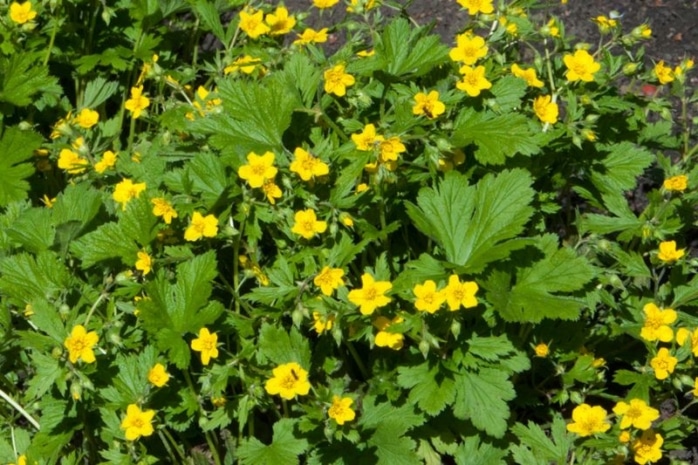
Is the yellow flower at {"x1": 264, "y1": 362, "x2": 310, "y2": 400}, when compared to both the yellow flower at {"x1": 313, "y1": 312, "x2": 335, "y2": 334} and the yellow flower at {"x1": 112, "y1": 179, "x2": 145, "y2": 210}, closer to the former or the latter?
the yellow flower at {"x1": 313, "y1": 312, "x2": 335, "y2": 334}

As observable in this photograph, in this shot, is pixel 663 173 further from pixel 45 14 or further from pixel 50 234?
pixel 45 14

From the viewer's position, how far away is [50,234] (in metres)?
3.16

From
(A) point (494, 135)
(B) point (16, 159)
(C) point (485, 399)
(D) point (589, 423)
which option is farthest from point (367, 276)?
(B) point (16, 159)

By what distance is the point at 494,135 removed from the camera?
292 centimetres

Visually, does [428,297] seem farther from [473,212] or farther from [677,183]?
[677,183]

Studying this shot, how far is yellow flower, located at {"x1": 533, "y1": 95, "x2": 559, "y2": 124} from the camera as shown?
3.04 m

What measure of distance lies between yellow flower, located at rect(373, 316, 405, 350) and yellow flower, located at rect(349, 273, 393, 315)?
83 millimetres

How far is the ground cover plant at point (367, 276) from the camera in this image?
277cm

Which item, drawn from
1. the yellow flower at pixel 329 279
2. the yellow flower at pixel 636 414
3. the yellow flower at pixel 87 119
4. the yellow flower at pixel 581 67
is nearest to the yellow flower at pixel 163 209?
the yellow flower at pixel 329 279

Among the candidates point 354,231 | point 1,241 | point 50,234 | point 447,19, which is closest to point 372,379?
point 354,231

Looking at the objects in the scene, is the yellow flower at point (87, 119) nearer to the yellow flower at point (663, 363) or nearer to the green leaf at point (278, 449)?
the green leaf at point (278, 449)

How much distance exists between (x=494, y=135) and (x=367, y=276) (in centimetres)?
63

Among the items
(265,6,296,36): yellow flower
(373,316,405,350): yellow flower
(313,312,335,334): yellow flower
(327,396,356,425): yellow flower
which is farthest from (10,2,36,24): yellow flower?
(327,396,356,425): yellow flower

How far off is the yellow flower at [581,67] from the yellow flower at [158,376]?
1591 millimetres
